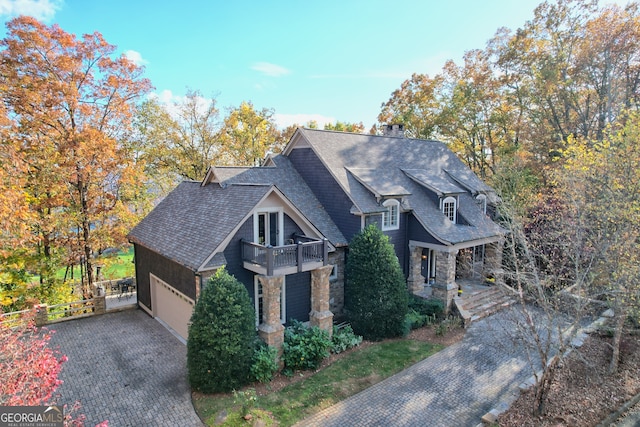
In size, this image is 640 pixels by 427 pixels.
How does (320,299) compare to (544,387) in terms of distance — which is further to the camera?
(320,299)

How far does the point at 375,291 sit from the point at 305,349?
3.98 metres

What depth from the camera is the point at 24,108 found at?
17703 mm

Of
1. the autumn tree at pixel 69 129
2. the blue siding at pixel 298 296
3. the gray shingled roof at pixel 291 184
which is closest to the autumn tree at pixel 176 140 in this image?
the autumn tree at pixel 69 129

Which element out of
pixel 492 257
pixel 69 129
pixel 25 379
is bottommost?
pixel 492 257

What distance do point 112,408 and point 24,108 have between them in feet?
51.0

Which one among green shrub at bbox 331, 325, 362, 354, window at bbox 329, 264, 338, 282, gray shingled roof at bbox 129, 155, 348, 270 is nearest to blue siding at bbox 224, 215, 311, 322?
gray shingled roof at bbox 129, 155, 348, 270

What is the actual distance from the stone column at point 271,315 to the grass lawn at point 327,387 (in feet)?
5.32

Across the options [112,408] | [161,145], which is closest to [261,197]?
[112,408]

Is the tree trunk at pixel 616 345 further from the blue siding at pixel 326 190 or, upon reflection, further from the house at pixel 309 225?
the blue siding at pixel 326 190

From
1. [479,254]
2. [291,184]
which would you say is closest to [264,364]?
[291,184]

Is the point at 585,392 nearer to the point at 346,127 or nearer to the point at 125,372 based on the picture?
the point at 125,372

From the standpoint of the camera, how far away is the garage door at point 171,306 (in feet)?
48.9

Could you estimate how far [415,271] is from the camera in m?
19.4

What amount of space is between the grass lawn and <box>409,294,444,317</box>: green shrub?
8.05 feet
